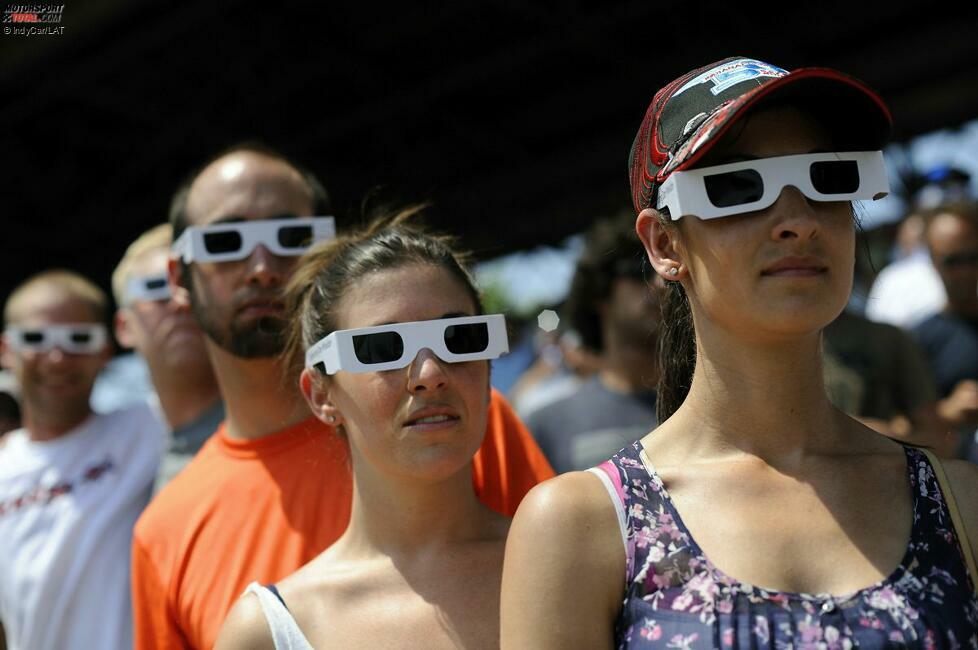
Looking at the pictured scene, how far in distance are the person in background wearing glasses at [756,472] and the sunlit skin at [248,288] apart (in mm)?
1330

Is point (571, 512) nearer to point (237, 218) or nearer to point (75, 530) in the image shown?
point (237, 218)

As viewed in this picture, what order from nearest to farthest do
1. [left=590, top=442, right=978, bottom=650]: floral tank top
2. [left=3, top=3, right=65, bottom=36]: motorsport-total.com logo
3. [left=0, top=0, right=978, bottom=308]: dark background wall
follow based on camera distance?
[left=590, top=442, right=978, bottom=650]: floral tank top < [left=3, top=3, right=65, bottom=36]: motorsport-total.com logo < [left=0, top=0, right=978, bottom=308]: dark background wall

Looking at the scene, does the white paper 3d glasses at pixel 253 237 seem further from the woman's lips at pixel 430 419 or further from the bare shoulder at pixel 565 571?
the bare shoulder at pixel 565 571

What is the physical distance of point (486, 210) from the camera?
28.7 ft

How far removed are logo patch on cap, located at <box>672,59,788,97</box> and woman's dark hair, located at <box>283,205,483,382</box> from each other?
2.56 feet

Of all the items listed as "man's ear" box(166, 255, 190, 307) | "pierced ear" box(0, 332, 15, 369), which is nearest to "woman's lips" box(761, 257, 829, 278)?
"man's ear" box(166, 255, 190, 307)

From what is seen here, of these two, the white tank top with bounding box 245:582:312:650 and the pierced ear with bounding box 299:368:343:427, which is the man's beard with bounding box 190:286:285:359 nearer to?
the pierced ear with bounding box 299:368:343:427

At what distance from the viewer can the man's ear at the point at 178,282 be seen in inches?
120

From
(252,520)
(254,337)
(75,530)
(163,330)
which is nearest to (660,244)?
(252,520)

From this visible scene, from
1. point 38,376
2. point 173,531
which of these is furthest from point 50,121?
point 173,531

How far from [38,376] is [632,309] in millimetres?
2300

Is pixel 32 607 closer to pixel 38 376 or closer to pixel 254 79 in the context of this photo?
pixel 38 376

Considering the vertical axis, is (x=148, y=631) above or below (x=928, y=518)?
below

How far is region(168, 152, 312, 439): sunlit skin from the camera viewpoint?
110 inches
